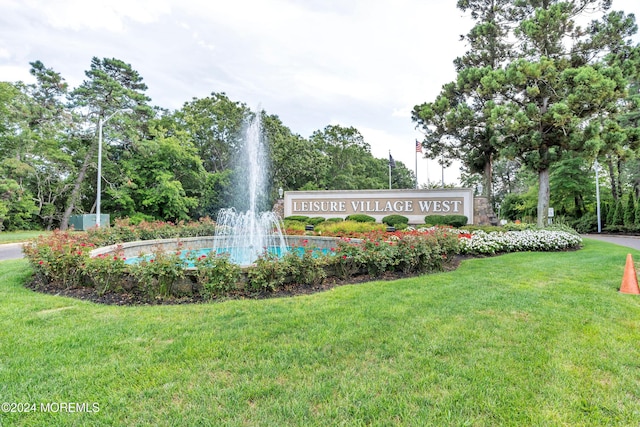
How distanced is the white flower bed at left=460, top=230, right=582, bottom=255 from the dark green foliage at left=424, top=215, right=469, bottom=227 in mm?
3589

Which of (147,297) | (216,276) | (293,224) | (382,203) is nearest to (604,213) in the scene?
(382,203)

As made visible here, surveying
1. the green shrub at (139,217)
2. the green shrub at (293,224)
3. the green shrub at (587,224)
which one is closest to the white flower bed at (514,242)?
the green shrub at (293,224)

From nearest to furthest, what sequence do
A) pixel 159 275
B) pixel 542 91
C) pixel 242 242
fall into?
1. pixel 159 275
2. pixel 242 242
3. pixel 542 91

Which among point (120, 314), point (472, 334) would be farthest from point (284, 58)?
point (472, 334)

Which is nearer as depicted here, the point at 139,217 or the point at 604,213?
the point at 139,217

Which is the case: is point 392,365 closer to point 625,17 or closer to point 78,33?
point 78,33

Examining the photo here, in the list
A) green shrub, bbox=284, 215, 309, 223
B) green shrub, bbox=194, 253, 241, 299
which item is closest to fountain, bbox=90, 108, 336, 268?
green shrub, bbox=194, 253, 241, 299

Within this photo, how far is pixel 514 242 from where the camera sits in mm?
9758

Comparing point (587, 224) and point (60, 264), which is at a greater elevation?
point (60, 264)

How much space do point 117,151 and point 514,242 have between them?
2383 centimetres

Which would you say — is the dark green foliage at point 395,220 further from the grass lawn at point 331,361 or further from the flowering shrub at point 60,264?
the flowering shrub at point 60,264

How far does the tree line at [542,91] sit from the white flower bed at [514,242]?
4391 millimetres

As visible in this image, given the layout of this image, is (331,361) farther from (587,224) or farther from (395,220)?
(587,224)

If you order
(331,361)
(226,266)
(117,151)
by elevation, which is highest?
(117,151)
